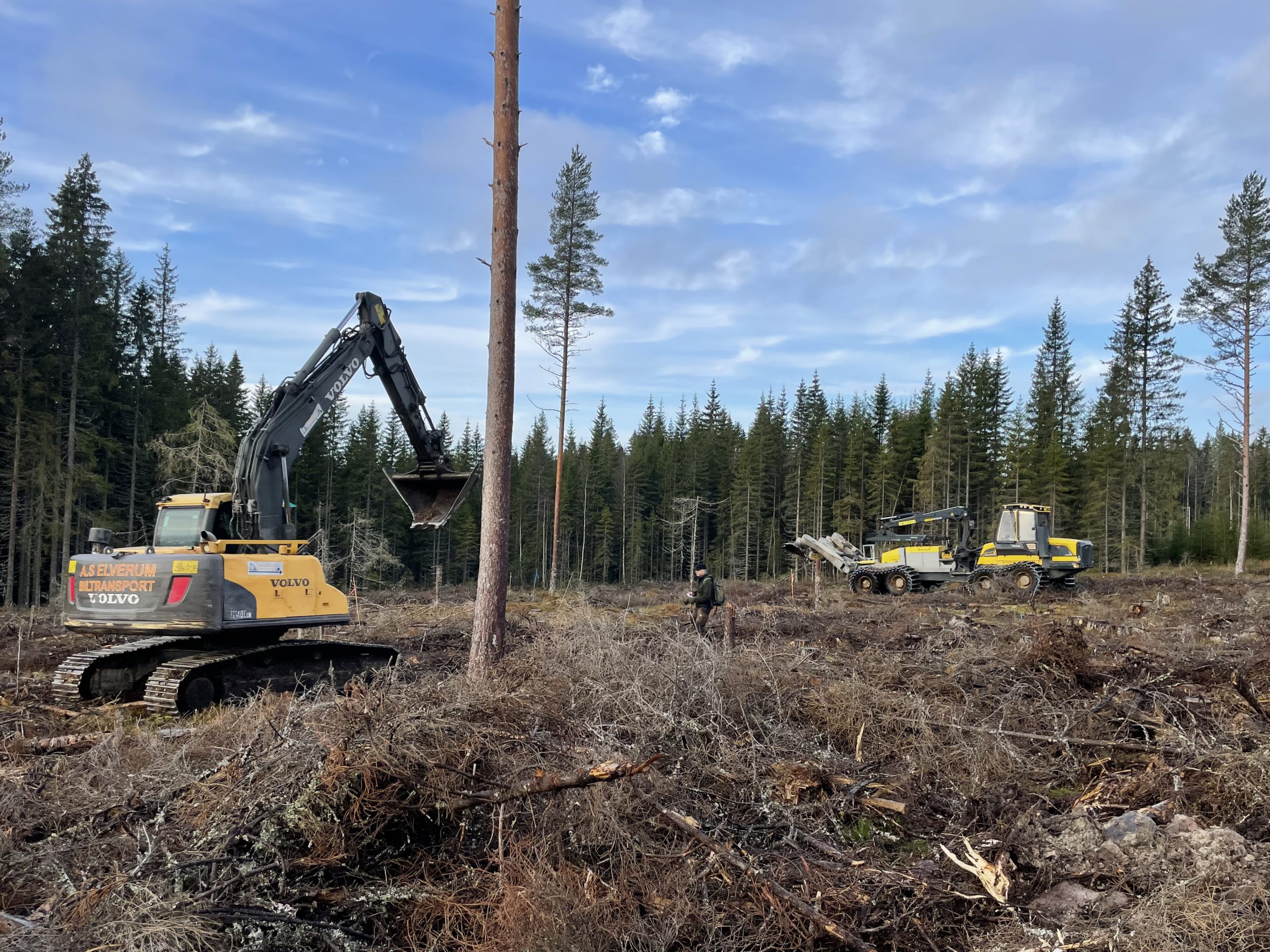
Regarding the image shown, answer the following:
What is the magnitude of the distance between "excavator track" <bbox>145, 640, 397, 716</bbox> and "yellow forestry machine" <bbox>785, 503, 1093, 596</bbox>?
1830cm

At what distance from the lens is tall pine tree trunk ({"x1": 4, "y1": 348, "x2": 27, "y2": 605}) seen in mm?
25547

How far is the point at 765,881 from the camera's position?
377 cm

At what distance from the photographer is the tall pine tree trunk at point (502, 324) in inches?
335

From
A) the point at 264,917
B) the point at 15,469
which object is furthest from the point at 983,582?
the point at 15,469

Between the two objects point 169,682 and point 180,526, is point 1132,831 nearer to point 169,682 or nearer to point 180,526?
point 169,682

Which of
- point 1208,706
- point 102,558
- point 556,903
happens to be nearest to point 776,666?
point 1208,706

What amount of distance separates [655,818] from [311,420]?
7.80 m

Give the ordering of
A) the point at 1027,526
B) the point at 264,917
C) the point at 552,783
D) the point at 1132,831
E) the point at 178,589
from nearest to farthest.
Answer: the point at 264,917 < the point at 552,783 < the point at 1132,831 < the point at 178,589 < the point at 1027,526

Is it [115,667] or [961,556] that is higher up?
[961,556]

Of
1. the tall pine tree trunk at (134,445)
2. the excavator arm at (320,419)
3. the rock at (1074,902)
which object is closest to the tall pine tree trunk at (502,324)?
the excavator arm at (320,419)

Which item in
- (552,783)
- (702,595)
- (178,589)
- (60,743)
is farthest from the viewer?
(702,595)

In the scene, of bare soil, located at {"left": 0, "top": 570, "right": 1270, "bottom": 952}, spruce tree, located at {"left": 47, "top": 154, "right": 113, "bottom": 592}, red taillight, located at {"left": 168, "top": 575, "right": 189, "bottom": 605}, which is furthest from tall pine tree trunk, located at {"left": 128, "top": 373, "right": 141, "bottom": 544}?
bare soil, located at {"left": 0, "top": 570, "right": 1270, "bottom": 952}

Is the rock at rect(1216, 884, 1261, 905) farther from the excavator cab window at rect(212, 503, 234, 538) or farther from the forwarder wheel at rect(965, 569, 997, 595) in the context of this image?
the forwarder wheel at rect(965, 569, 997, 595)

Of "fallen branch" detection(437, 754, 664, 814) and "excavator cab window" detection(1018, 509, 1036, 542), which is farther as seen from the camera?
"excavator cab window" detection(1018, 509, 1036, 542)
